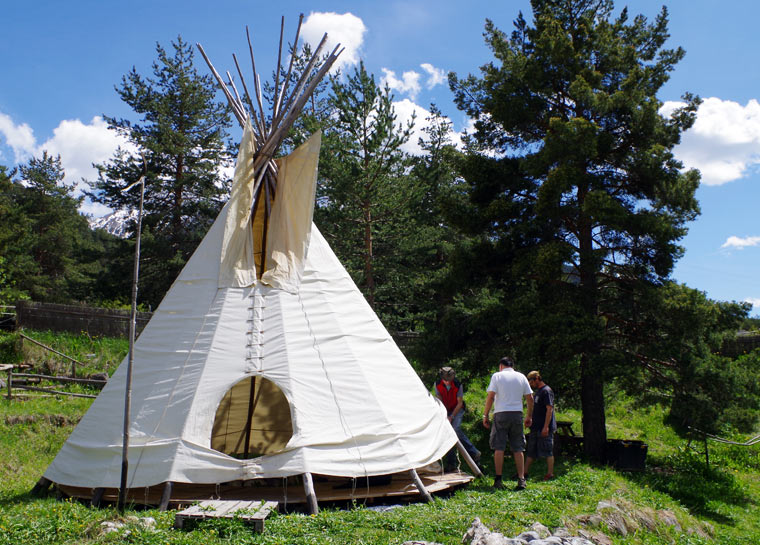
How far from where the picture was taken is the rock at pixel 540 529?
495 cm

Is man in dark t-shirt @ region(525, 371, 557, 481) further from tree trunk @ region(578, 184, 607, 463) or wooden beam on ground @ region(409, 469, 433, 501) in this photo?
tree trunk @ region(578, 184, 607, 463)

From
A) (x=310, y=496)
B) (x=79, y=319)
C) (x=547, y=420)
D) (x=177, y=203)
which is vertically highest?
(x=177, y=203)

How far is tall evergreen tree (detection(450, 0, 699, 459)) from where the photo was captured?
9.79m

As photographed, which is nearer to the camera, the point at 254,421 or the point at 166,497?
the point at 166,497

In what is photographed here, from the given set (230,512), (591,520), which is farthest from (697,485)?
(230,512)

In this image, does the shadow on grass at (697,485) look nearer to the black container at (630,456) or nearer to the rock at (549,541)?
the black container at (630,456)

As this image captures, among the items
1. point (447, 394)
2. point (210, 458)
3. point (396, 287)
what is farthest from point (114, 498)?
point (396, 287)

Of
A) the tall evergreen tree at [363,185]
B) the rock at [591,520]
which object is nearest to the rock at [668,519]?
the rock at [591,520]

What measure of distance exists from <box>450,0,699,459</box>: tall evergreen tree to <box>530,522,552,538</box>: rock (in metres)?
4.59

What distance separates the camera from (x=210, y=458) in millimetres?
5766

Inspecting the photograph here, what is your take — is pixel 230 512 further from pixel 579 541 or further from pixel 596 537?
pixel 596 537

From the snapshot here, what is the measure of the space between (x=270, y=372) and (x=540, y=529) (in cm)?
308

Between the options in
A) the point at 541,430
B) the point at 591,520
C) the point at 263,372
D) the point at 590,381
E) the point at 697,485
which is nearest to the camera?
the point at 591,520

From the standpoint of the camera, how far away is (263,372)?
632cm
